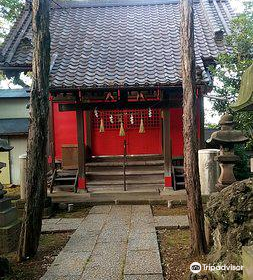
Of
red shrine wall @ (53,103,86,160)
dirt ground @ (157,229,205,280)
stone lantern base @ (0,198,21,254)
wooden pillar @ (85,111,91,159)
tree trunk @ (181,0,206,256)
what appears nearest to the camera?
dirt ground @ (157,229,205,280)

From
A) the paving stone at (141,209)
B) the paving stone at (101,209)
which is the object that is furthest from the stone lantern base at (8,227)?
the paving stone at (141,209)

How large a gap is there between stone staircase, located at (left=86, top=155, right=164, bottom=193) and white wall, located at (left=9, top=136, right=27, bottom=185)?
542 centimetres

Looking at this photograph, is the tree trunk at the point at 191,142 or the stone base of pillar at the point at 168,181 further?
the stone base of pillar at the point at 168,181

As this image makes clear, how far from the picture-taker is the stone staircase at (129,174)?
35.1ft

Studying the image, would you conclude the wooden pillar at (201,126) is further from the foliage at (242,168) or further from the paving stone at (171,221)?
the paving stone at (171,221)

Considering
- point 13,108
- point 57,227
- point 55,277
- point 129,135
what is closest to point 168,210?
point 57,227

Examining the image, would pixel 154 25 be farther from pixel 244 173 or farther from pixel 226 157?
pixel 226 157

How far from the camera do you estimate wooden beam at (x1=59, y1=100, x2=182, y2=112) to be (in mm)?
10164

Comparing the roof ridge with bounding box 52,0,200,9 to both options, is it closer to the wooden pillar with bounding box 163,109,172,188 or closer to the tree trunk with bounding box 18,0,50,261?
the wooden pillar with bounding box 163,109,172,188

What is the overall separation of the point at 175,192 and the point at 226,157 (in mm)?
2767

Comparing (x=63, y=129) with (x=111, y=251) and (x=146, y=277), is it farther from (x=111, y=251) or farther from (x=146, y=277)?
(x=146, y=277)

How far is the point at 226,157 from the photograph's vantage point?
24.6ft

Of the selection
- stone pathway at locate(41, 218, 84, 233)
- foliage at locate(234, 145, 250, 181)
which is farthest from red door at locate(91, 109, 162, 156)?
stone pathway at locate(41, 218, 84, 233)

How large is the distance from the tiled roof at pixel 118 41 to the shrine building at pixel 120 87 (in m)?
0.03
